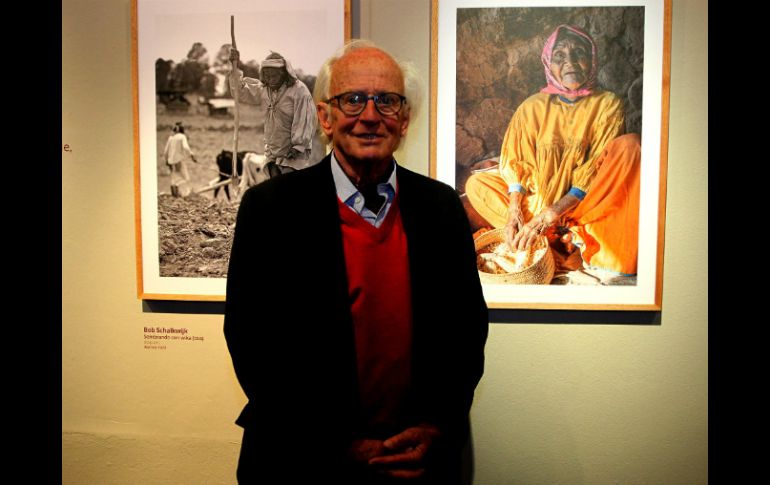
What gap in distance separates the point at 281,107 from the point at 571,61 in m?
0.95

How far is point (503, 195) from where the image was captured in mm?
1662

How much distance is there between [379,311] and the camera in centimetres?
125

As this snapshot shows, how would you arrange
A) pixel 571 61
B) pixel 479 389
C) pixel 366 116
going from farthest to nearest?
pixel 479 389 < pixel 571 61 < pixel 366 116

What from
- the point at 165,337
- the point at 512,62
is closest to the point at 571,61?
the point at 512,62

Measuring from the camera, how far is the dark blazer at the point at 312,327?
4.03 feet

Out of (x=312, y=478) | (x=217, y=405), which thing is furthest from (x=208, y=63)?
(x=312, y=478)

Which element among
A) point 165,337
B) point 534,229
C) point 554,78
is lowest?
point 165,337

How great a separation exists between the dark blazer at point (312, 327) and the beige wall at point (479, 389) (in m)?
0.45

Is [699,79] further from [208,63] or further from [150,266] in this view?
[150,266]

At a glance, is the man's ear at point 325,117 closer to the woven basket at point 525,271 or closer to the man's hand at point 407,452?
the woven basket at point 525,271

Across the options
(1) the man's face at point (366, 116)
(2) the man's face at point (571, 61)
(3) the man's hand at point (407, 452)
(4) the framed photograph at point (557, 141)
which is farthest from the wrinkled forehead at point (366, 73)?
(3) the man's hand at point (407, 452)

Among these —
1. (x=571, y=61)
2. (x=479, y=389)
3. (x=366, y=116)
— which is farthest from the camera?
(x=479, y=389)

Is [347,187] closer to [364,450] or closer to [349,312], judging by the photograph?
[349,312]

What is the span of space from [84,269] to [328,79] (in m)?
1.20
